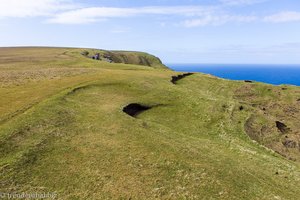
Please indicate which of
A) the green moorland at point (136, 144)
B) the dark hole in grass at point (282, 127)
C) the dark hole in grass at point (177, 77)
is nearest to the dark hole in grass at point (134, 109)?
the green moorland at point (136, 144)

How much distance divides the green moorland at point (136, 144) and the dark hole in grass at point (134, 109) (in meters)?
0.88

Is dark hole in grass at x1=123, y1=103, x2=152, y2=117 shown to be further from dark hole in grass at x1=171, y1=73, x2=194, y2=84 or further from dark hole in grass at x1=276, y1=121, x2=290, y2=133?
dark hole in grass at x1=276, y1=121, x2=290, y2=133

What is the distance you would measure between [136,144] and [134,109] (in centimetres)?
A: 1808

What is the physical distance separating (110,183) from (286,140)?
38128 millimetres

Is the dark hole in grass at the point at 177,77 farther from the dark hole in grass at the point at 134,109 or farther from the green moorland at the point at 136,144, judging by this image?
the dark hole in grass at the point at 134,109

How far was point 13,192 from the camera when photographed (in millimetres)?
22594

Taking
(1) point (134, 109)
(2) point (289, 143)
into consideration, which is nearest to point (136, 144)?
(1) point (134, 109)

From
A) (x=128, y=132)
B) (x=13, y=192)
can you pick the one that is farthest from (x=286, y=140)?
(x=13, y=192)

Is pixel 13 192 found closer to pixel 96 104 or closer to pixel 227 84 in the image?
pixel 96 104

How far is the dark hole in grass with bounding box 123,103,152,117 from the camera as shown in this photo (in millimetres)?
47531

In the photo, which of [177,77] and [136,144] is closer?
[136,144]

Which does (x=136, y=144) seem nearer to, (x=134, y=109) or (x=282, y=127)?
(x=134, y=109)

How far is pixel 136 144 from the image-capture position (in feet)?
106

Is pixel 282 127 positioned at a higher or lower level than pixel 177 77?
lower
